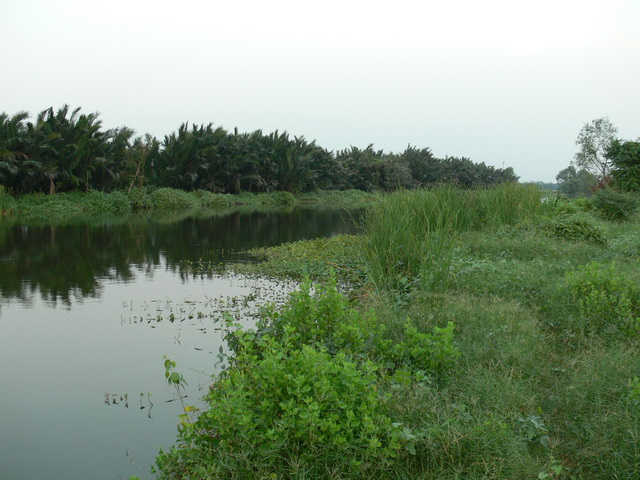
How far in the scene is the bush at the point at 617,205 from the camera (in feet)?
56.1

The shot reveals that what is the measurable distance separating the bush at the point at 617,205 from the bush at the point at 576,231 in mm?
7007

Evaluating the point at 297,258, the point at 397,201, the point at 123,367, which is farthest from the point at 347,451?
the point at 297,258

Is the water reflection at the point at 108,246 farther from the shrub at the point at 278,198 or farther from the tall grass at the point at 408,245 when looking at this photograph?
the shrub at the point at 278,198

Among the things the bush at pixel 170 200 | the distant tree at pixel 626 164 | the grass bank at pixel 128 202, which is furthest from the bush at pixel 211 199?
the distant tree at pixel 626 164

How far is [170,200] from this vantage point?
32875 mm

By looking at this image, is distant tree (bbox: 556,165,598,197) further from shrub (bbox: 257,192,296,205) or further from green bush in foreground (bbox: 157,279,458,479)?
green bush in foreground (bbox: 157,279,458,479)

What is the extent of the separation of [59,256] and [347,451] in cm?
1188

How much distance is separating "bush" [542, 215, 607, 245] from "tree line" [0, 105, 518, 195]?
3.17 metres

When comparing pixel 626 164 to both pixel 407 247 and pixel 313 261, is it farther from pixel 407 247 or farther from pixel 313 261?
pixel 407 247

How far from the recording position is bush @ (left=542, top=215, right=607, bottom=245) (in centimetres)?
1055

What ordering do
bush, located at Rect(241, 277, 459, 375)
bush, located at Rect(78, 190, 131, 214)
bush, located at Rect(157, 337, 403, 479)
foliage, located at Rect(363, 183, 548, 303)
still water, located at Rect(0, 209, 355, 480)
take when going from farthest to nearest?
bush, located at Rect(78, 190, 131, 214)
foliage, located at Rect(363, 183, 548, 303)
bush, located at Rect(241, 277, 459, 375)
still water, located at Rect(0, 209, 355, 480)
bush, located at Rect(157, 337, 403, 479)

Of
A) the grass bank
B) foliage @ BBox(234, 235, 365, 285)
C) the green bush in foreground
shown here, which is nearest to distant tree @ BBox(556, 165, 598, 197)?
the grass bank

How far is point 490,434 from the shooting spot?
10.6ft

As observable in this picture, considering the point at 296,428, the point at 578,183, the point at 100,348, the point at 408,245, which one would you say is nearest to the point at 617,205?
the point at 408,245
